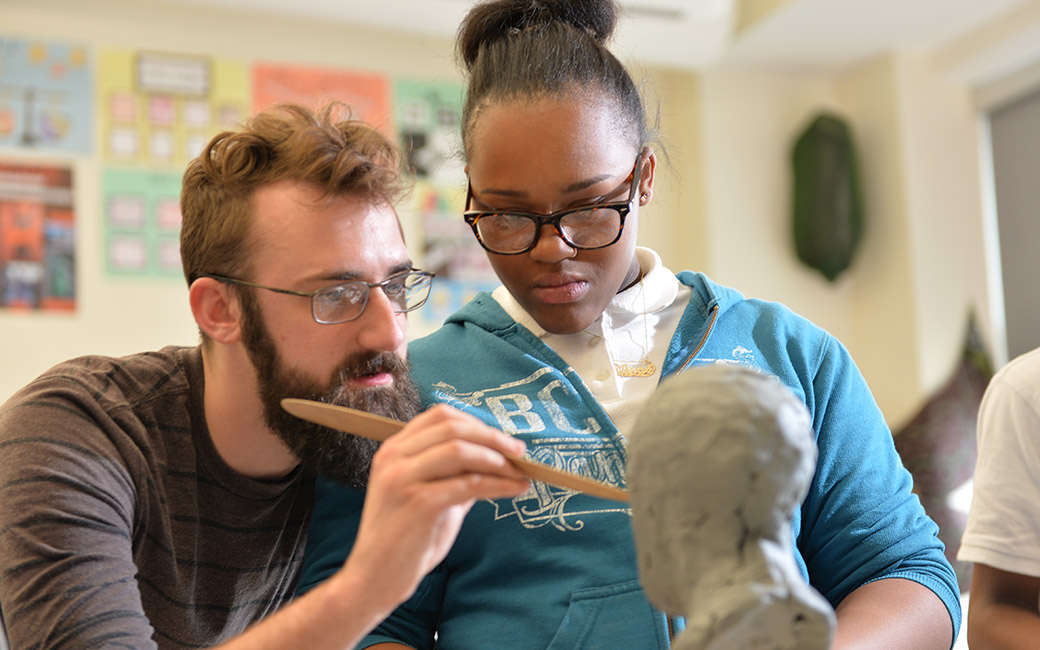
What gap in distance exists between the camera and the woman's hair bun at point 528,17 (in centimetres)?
132

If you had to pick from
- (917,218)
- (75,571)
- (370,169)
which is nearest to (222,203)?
(370,169)

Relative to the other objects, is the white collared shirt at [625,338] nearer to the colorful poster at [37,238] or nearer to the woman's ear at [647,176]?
the woman's ear at [647,176]

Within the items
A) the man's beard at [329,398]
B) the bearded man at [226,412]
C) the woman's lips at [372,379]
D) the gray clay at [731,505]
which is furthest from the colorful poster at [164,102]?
the gray clay at [731,505]

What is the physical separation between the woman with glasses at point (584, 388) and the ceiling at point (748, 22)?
5.54 ft

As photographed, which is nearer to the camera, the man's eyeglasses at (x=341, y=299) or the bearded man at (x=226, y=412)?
the bearded man at (x=226, y=412)

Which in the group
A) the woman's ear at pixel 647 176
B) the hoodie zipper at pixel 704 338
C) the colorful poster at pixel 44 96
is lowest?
the hoodie zipper at pixel 704 338

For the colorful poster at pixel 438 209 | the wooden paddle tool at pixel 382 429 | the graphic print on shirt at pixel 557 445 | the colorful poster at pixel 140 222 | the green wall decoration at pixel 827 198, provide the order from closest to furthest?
the wooden paddle tool at pixel 382 429
the graphic print on shirt at pixel 557 445
the colorful poster at pixel 140 222
the colorful poster at pixel 438 209
the green wall decoration at pixel 827 198

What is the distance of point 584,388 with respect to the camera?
1.19 metres

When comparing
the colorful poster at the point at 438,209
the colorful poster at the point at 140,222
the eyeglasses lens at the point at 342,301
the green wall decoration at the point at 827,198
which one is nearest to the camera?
the eyeglasses lens at the point at 342,301

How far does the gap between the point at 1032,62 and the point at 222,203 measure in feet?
8.78

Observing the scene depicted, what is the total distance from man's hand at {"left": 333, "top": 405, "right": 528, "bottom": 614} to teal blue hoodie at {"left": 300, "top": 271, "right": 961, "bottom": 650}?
27cm

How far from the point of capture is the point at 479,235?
3.91 ft

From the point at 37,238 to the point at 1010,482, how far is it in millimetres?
2354

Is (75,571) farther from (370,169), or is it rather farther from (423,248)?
(423,248)
